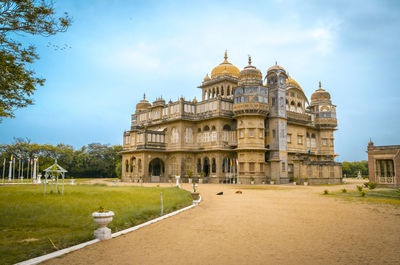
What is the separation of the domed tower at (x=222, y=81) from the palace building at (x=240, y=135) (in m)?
0.16

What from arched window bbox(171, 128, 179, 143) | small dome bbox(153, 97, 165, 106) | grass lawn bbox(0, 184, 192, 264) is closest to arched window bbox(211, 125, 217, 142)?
arched window bbox(171, 128, 179, 143)

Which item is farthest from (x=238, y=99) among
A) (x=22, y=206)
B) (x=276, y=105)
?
(x=22, y=206)

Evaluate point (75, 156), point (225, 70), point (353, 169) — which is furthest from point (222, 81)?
point (353, 169)

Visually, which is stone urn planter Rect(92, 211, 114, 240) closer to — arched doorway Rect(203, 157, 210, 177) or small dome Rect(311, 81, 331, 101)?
arched doorway Rect(203, 157, 210, 177)

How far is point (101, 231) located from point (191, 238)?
256 cm

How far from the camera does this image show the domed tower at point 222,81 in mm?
45156

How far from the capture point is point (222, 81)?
45.4m

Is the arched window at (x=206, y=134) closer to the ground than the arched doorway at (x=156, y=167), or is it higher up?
higher up

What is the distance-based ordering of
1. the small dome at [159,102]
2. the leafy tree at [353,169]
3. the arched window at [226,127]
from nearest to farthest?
the arched window at [226,127] → the small dome at [159,102] → the leafy tree at [353,169]

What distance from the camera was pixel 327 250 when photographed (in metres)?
7.14

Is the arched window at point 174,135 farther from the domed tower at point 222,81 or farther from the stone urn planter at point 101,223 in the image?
the stone urn planter at point 101,223

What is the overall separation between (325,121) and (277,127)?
591 inches

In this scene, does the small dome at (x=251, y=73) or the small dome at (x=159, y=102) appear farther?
the small dome at (x=159, y=102)

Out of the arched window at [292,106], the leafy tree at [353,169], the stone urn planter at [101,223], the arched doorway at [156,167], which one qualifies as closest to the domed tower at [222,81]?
the arched window at [292,106]
